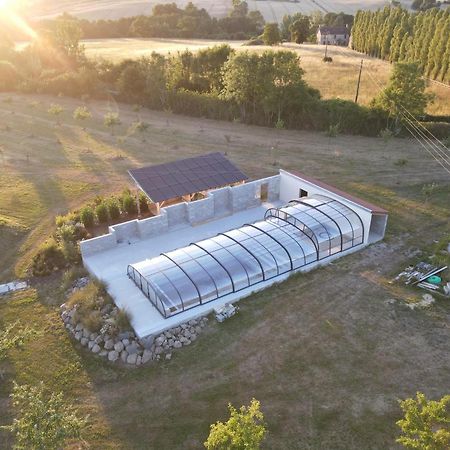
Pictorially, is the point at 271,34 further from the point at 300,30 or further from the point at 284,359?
the point at 284,359

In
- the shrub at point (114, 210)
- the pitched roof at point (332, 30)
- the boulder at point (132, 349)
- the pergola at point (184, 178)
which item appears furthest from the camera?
the pitched roof at point (332, 30)

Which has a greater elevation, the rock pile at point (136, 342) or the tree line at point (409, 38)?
the tree line at point (409, 38)

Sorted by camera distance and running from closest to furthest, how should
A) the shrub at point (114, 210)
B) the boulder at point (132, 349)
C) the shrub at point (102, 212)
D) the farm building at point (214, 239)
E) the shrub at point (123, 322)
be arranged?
the boulder at point (132, 349), the shrub at point (123, 322), the farm building at point (214, 239), the shrub at point (102, 212), the shrub at point (114, 210)

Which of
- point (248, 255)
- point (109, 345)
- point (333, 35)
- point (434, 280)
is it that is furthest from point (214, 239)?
point (333, 35)

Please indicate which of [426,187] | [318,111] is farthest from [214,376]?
[318,111]

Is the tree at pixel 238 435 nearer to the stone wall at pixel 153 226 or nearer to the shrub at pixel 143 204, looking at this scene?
the stone wall at pixel 153 226

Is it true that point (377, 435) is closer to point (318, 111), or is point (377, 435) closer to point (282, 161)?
point (282, 161)

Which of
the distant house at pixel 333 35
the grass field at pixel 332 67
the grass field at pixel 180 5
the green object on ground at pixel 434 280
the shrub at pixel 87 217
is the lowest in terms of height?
the green object on ground at pixel 434 280

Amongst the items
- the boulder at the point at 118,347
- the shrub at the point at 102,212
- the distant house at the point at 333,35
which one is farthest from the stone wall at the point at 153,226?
the distant house at the point at 333,35
